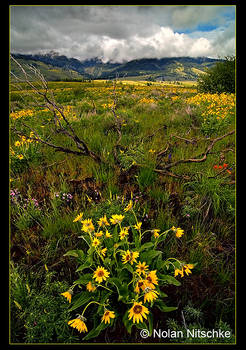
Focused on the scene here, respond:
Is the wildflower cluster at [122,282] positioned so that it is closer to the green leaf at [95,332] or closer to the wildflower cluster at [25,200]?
the green leaf at [95,332]

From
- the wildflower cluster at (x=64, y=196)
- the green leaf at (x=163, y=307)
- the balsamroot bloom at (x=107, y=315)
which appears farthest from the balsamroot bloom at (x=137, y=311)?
the wildflower cluster at (x=64, y=196)

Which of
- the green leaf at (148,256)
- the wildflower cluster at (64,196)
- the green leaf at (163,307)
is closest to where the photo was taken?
the green leaf at (163,307)

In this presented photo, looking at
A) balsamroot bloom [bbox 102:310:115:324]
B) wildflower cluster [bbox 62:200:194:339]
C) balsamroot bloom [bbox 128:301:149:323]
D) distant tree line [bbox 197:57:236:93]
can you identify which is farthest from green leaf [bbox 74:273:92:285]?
distant tree line [bbox 197:57:236:93]

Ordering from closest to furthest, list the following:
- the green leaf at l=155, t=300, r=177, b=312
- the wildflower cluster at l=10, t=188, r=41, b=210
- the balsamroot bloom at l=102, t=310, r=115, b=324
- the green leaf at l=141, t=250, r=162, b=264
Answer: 1. the balsamroot bloom at l=102, t=310, r=115, b=324
2. the green leaf at l=155, t=300, r=177, b=312
3. the green leaf at l=141, t=250, r=162, b=264
4. the wildflower cluster at l=10, t=188, r=41, b=210

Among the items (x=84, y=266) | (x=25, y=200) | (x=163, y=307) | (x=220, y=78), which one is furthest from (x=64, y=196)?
(x=220, y=78)

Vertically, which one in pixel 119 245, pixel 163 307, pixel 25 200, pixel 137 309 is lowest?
pixel 163 307

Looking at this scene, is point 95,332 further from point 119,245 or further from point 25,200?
point 25,200

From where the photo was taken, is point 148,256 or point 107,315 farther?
point 148,256

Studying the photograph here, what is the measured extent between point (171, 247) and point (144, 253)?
A: 0.32 m

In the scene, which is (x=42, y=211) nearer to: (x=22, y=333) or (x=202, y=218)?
(x=22, y=333)

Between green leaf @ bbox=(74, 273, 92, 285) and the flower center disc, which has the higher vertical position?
green leaf @ bbox=(74, 273, 92, 285)

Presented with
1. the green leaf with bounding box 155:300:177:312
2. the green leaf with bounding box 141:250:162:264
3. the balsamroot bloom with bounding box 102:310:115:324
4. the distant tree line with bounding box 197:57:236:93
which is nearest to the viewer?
the balsamroot bloom with bounding box 102:310:115:324

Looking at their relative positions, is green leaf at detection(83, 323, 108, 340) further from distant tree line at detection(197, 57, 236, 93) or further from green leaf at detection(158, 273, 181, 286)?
distant tree line at detection(197, 57, 236, 93)

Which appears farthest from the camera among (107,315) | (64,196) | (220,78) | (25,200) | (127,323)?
(220,78)
